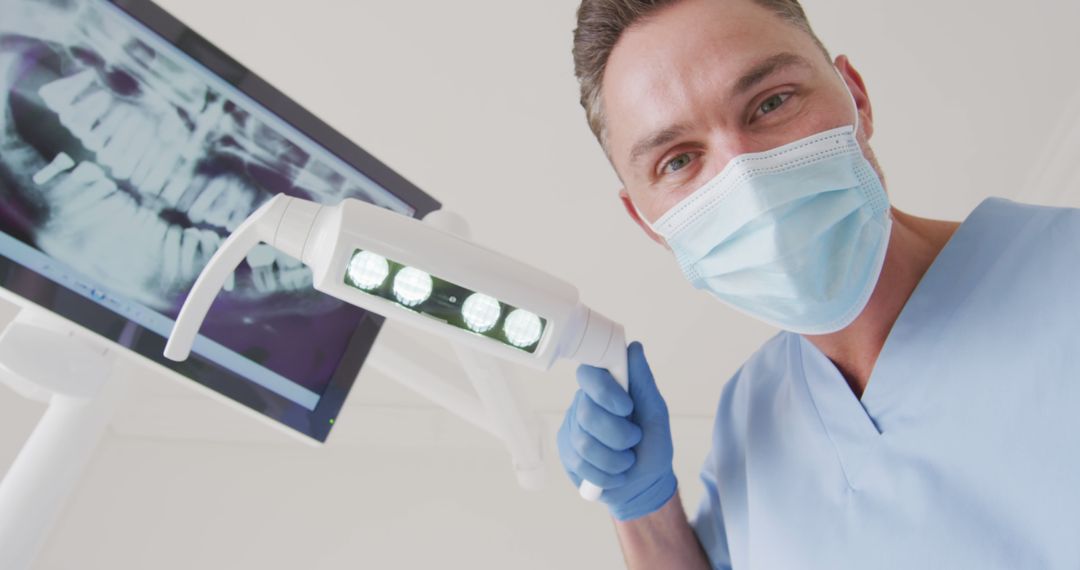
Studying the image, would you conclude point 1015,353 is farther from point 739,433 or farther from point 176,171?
point 176,171

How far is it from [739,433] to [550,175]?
0.92 metres

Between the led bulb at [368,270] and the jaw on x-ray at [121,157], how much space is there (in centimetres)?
44

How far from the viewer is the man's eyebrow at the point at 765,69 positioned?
0.97 m

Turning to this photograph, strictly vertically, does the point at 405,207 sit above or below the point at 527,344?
above

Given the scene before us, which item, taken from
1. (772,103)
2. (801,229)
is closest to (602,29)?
(772,103)

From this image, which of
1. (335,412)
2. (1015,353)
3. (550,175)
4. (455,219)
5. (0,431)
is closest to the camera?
(1015,353)

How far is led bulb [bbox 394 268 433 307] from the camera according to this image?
0.79 meters

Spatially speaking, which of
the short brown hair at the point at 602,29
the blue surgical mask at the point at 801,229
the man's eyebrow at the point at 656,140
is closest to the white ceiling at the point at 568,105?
the short brown hair at the point at 602,29

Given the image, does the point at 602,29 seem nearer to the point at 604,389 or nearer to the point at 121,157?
the point at 604,389

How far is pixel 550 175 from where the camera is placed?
74.8 inches

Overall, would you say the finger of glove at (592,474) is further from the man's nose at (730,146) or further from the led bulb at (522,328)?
the man's nose at (730,146)

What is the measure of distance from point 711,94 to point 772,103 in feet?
0.30

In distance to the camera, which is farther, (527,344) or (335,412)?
(335,412)

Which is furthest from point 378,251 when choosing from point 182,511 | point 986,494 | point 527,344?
point 182,511
